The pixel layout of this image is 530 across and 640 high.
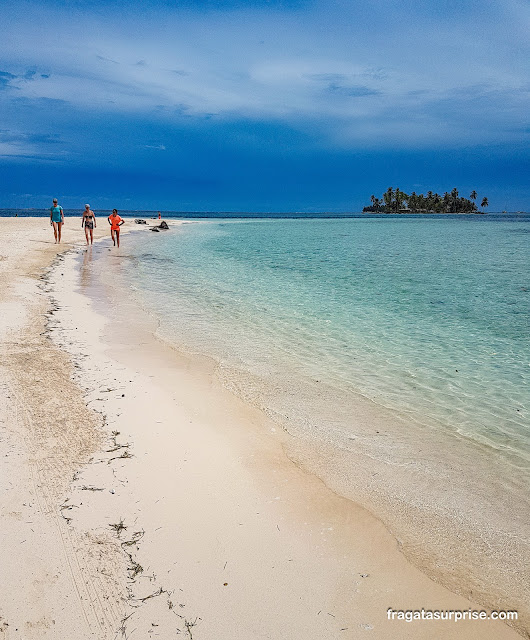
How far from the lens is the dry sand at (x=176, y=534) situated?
2713 millimetres

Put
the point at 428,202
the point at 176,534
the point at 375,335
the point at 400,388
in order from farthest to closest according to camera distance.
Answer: the point at 428,202
the point at 375,335
the point at 400,388
the point at 176,534

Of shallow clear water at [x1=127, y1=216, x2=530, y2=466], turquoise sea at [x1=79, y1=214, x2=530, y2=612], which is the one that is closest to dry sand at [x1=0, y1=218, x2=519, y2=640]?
turquoise sea at [x1=79, y1=214, x2=530, y2=612]

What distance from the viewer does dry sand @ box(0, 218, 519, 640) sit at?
271 cm

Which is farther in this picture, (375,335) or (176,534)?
(375,335)

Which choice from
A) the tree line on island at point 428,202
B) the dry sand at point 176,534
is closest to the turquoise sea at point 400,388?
the dry sand at point 176,534

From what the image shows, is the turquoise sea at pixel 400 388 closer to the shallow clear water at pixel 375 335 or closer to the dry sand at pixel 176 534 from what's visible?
the shallow clear water at pixel 375 335

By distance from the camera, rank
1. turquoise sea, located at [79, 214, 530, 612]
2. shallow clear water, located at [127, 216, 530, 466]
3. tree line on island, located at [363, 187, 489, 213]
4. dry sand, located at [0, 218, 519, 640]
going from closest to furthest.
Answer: dry sand, located at [0, 218, 519, 640], turquoise sea, located at [79, 214, 530, 612], shallow clear water, located at [127, 216, 530, 466], tree line on island, located at [363, 187, 489, 213]

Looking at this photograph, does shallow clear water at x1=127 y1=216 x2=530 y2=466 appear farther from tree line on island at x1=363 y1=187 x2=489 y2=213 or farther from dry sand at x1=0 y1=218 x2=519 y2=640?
tree line on island at x1=363 y1=187 x2=489 y2=213

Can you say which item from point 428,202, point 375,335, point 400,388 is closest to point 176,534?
point 400,388

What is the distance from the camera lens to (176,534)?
3369 millimetres

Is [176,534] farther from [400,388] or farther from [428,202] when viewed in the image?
[428,202]

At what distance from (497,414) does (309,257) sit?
866 inches

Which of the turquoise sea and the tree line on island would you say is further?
the tree line on island

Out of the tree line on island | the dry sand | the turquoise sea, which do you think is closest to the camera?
the dry sand
